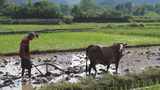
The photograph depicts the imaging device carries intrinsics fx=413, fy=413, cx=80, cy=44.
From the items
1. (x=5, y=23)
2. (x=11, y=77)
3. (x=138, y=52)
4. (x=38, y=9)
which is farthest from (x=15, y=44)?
(x=38, y=9)

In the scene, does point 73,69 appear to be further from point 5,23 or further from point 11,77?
point 5,23

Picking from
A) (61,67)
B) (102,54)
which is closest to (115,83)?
(102,54)

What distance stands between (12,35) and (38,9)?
17.5m

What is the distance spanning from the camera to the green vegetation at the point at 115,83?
8961 mm

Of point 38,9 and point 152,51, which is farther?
point 38,9

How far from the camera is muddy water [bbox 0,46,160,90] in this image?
10.9 m

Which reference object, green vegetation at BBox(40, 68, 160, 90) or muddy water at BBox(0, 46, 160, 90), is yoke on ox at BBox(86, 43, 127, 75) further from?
green vegetation at BBox(40, 68, 160, 90)

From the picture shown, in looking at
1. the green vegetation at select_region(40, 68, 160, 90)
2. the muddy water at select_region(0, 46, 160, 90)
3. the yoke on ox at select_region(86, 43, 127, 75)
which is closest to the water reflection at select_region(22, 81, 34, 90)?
the muddy water at select_region(0, 46, 160, 90)

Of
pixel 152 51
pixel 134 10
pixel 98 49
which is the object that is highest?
pixel 98 49

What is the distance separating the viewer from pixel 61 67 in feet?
46.6

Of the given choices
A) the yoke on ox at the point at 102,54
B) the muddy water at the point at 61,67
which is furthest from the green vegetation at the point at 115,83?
the yoke on ox at the point at 102,54

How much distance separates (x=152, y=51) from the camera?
20125 mm

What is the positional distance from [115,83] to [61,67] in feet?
16.2

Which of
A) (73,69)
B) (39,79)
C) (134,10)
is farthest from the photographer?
(134,10)
